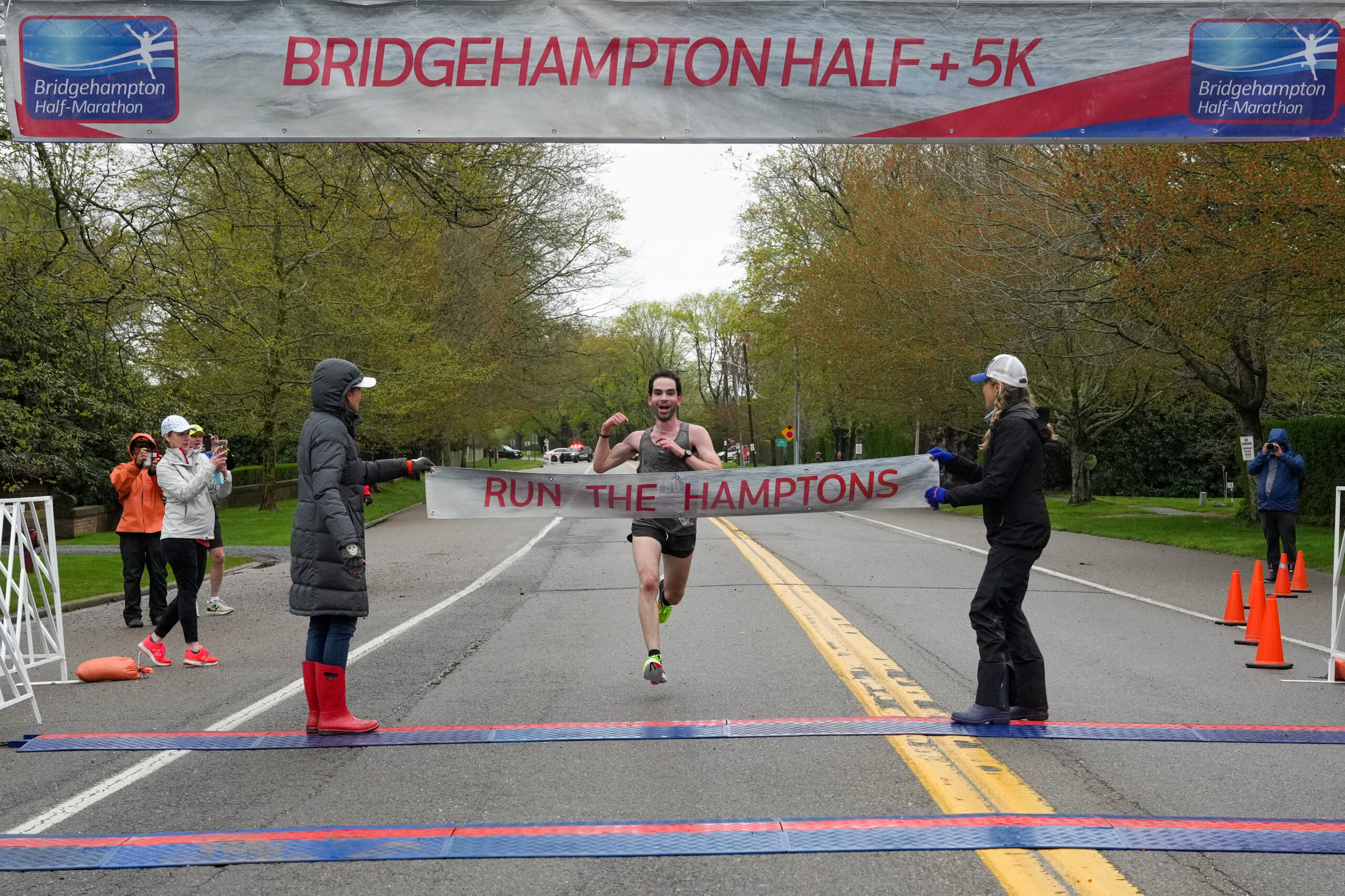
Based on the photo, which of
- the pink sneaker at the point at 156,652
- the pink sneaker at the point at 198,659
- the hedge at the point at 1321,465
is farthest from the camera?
the hedge at the point at 1321,465

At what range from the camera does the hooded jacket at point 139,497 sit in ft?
36.9

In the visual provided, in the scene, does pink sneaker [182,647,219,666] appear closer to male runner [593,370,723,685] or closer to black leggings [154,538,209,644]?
black leggings [154,538,209,644]

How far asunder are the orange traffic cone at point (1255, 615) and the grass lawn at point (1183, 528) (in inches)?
328

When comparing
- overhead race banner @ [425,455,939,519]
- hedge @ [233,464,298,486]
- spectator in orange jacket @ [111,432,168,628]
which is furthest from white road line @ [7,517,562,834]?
hedge @ [233,464,298,486]

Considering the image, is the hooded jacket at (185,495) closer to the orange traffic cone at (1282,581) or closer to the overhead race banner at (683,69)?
→ the overhead race banner at (683,69)

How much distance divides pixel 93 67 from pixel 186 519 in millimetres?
3676

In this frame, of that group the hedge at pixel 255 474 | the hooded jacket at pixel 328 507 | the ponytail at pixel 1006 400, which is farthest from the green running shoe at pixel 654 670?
the hedge at pixel 255 474

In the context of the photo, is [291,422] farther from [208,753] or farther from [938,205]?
[208,753]

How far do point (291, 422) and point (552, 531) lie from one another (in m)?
11.1

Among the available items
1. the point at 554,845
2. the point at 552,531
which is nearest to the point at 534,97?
the point at 554,845

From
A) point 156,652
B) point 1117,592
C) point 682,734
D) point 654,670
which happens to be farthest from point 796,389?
point 682,734

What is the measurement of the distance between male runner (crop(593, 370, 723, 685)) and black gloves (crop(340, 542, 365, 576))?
5.78 feet

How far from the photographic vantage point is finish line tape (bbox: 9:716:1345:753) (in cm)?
650

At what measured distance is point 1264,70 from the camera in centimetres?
798
